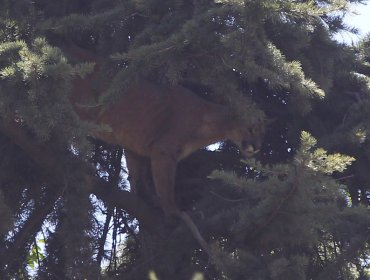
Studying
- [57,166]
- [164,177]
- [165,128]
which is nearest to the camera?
[57,166]

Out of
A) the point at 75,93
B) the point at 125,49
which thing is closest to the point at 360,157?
the point at 125,49

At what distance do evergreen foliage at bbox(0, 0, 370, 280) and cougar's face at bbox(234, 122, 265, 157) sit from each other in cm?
10

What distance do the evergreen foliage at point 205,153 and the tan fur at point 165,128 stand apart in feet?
0.86

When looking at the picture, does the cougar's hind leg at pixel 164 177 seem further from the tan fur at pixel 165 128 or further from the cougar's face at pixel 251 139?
the cougar's face at pixel 251 139

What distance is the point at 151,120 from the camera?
23.6 feet

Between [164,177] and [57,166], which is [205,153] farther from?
[57,166]

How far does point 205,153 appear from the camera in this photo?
6.94m

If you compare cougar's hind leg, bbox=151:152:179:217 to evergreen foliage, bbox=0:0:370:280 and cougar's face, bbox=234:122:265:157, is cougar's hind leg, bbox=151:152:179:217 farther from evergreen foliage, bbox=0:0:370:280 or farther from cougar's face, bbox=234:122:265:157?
cougar's face, bbox=234:122:265:157

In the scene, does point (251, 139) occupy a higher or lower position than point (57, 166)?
higher

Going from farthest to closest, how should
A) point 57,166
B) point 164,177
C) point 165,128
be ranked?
point 165,128 < point 164,177 < point 57,166

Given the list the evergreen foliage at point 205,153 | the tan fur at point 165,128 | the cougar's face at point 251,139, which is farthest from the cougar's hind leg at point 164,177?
the cougar's face at point 251,139

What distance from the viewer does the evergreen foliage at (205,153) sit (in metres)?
4.19

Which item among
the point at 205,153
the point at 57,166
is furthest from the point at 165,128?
the point at 57,166

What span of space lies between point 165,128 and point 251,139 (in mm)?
811
